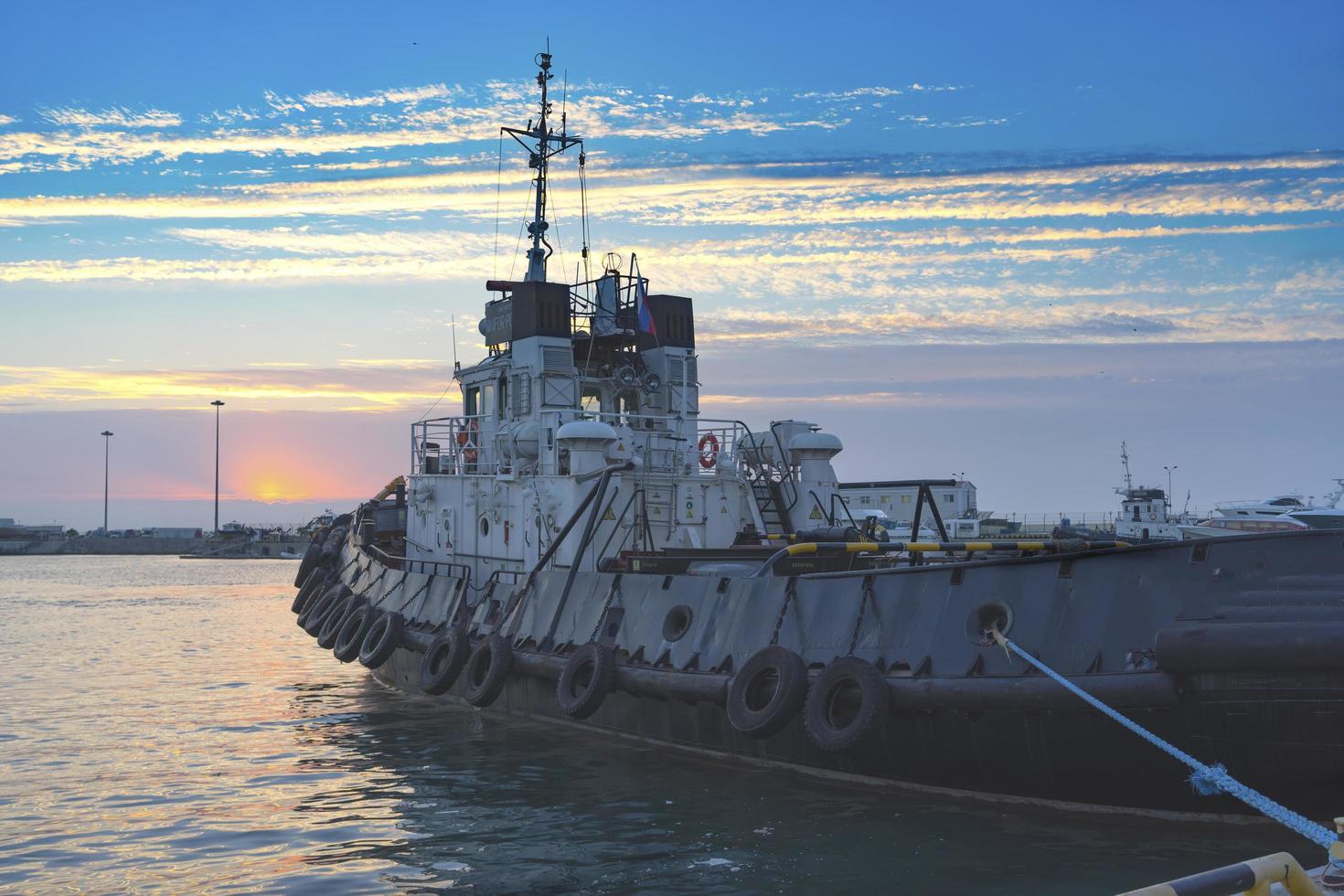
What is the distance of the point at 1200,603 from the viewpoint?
9.28 meters

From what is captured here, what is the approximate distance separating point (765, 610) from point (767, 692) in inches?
36.7

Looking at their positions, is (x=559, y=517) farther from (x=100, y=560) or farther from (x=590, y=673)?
(x=100, y=560)

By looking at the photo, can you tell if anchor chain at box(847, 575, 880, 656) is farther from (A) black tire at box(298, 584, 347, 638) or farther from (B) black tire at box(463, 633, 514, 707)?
(A) black tire at box(298, 584, 347, 638)

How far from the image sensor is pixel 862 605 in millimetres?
11203

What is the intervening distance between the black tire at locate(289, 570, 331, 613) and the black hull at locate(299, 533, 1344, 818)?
13442 millimetres

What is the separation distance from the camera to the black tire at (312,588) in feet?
80.4

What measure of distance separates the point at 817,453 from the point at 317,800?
30.9 feet

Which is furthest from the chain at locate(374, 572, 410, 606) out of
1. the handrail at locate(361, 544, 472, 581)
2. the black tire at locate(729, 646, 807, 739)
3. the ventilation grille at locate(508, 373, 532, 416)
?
the black tire at locate(729, 646, 807, 739)

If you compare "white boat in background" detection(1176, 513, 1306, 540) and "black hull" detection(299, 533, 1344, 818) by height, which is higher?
"white boat in background" detection(1176, 513, 1306, 540)

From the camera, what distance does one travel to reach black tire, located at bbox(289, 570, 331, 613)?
24.5 meters

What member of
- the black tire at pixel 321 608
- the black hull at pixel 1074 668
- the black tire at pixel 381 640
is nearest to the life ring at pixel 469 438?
the black tire at pixel 381 640

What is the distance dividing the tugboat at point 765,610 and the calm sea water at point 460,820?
1.58ft

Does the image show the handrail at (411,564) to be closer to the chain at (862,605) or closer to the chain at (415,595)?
the chain at (415,595)

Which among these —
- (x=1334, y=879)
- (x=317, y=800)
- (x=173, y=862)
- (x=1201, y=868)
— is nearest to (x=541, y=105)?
(x=317, y=800)
